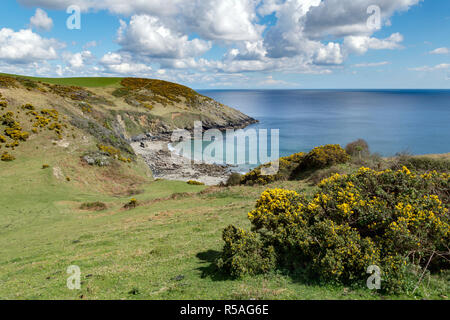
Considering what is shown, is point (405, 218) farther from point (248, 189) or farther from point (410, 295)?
point (248, 189)

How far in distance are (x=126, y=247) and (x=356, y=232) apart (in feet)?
39.8

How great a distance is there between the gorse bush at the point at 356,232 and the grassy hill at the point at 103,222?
685 millimetres

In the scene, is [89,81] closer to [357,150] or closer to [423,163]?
[357,150]

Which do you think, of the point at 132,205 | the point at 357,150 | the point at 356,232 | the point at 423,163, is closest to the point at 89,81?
the point at 132,205

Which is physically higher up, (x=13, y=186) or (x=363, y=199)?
(x=363, y=199)

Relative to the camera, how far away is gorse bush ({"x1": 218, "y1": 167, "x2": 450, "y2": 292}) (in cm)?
920

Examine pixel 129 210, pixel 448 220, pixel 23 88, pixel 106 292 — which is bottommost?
pixel 129 210

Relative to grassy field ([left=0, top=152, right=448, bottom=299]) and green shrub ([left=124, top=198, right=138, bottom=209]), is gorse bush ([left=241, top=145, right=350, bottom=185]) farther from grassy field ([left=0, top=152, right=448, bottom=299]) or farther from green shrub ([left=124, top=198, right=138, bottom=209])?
green shrub ([left=124, top=198, right=138, bottom=209])

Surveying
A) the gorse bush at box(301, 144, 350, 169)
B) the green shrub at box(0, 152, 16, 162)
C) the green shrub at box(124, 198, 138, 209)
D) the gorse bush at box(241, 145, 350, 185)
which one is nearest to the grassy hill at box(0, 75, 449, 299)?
the green shrub at box(124, 198, 138, 209)

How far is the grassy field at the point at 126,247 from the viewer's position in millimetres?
9531

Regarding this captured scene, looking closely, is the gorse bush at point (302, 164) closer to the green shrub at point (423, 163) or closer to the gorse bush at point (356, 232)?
the green shrub at point (423, 163)
